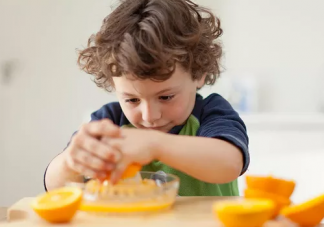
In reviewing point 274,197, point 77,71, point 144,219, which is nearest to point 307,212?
point 274,197

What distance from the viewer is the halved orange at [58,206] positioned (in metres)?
0.51

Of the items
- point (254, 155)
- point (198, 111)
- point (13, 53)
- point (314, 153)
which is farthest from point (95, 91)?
point (198, 111)

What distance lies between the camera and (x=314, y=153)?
6.09 ft

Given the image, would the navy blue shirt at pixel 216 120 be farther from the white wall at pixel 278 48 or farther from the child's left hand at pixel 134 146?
the white wall at pixel 278 48

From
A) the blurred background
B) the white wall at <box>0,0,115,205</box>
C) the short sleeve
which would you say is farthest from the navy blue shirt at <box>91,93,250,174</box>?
the white wall at <box>0,0,115,205</box>

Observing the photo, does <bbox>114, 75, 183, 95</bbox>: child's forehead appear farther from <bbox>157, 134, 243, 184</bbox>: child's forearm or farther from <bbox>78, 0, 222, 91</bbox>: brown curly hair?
<bbox>157, 134, 243, 184</bbox>: child's forearm

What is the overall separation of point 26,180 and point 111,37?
54.5 inches

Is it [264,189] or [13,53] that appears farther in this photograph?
[13,53]

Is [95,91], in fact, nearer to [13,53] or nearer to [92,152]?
[13,53]

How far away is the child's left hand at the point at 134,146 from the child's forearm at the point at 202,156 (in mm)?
12

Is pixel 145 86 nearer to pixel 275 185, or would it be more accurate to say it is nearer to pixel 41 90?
pixel 275 185

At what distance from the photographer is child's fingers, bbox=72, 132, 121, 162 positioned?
569 mm

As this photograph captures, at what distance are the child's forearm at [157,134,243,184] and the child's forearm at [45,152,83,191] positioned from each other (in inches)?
6.0

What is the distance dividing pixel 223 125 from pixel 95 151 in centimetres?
30
